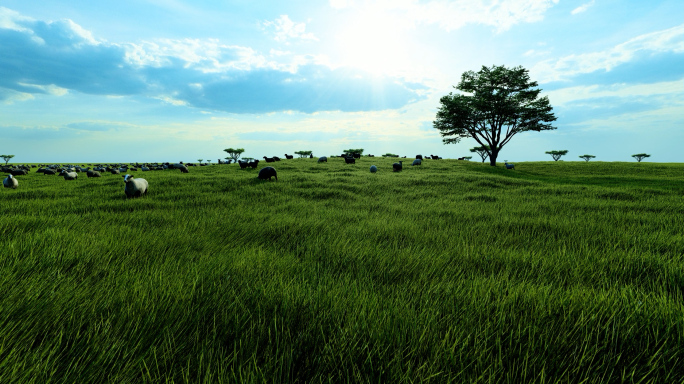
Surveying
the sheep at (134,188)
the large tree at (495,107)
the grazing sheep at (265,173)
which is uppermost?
the large tree at (495,107)

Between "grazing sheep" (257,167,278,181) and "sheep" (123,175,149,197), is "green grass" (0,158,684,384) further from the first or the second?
"grazing sheep" (257,167,278,181)

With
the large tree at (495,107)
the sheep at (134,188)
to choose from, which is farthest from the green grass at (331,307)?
the large tree at (495,107)

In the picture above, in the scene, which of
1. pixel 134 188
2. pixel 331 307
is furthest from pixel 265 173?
pixel 331 307

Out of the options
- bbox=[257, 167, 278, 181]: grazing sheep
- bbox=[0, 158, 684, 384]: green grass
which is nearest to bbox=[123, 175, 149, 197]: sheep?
bbox=[0, 158, 684, 384]: green grass

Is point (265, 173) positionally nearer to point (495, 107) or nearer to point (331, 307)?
point (331, 307)

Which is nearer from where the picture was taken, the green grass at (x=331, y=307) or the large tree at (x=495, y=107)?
→ the green grass at (x=331, y=307)

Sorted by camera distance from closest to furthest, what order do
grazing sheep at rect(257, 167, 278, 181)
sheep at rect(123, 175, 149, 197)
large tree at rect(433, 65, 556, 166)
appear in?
sheep at rect(123, 175, 149, 197)
grazing sheep at rect(257, 167, 278, 181)
large tree at rect(433, 65, 556, 166)

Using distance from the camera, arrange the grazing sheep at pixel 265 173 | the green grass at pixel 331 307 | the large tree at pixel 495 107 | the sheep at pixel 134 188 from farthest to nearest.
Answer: the large tree at pixel 495 107 < the grazing sheep at pixel 265 173 < the sheep at pixel 134 188 < the green grass at pixel 331 307

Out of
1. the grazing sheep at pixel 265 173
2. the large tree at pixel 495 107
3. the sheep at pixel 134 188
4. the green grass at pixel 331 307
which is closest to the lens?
the green grass at pixel 331 307

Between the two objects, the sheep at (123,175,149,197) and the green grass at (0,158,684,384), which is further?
the sheep at (123,175,149,197)

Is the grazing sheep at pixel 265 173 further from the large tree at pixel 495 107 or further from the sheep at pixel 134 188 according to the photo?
the large tree at pixel 495 107

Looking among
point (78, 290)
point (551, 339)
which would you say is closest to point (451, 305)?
point (551, 339)

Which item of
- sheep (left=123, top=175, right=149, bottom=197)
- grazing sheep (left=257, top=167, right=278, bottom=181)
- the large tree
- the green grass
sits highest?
the large tree

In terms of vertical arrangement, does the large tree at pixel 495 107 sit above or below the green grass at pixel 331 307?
above
